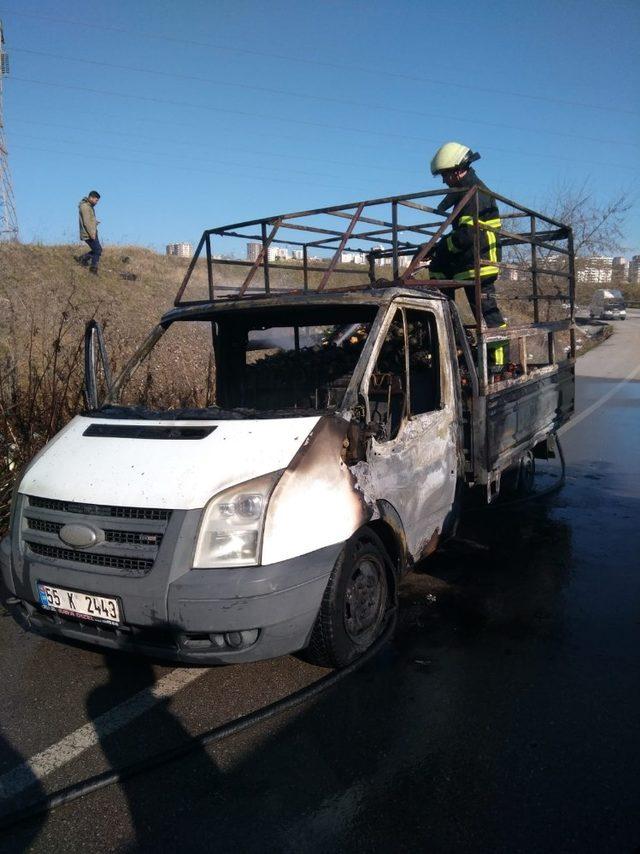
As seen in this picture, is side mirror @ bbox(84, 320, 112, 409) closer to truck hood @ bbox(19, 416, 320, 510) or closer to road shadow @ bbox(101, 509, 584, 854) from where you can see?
truck hood @ bbox(19, 416, 320, 510)

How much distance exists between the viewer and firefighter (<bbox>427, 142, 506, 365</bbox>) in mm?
5758

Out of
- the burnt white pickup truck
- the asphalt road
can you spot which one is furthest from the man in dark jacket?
the asphalt road

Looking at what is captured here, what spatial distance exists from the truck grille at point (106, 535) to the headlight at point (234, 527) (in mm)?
206

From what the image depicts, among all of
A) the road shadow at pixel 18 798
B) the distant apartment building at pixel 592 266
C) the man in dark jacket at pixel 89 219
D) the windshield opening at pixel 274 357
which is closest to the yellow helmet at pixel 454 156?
the windshield opening at pixel 274 357

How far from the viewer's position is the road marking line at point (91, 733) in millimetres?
2719

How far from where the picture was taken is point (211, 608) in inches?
114

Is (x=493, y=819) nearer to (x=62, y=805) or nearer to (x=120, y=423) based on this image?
(x=62, y=805)

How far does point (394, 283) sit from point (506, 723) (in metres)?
2.99

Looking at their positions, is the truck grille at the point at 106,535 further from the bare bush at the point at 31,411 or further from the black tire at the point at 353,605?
the bare bush at the point at 31,411

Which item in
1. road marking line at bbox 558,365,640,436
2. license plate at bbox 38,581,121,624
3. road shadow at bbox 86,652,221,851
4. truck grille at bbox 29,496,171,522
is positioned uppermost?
truck grille at bbox 29,496,171,522

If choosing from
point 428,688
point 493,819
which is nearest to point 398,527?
point 428,688

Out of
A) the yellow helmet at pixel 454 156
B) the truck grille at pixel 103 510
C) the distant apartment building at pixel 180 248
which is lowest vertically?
the truck grille at pixel 103 510

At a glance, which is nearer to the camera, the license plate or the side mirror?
the license plate

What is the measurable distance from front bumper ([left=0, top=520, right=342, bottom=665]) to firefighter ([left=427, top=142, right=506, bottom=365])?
9.65ft
